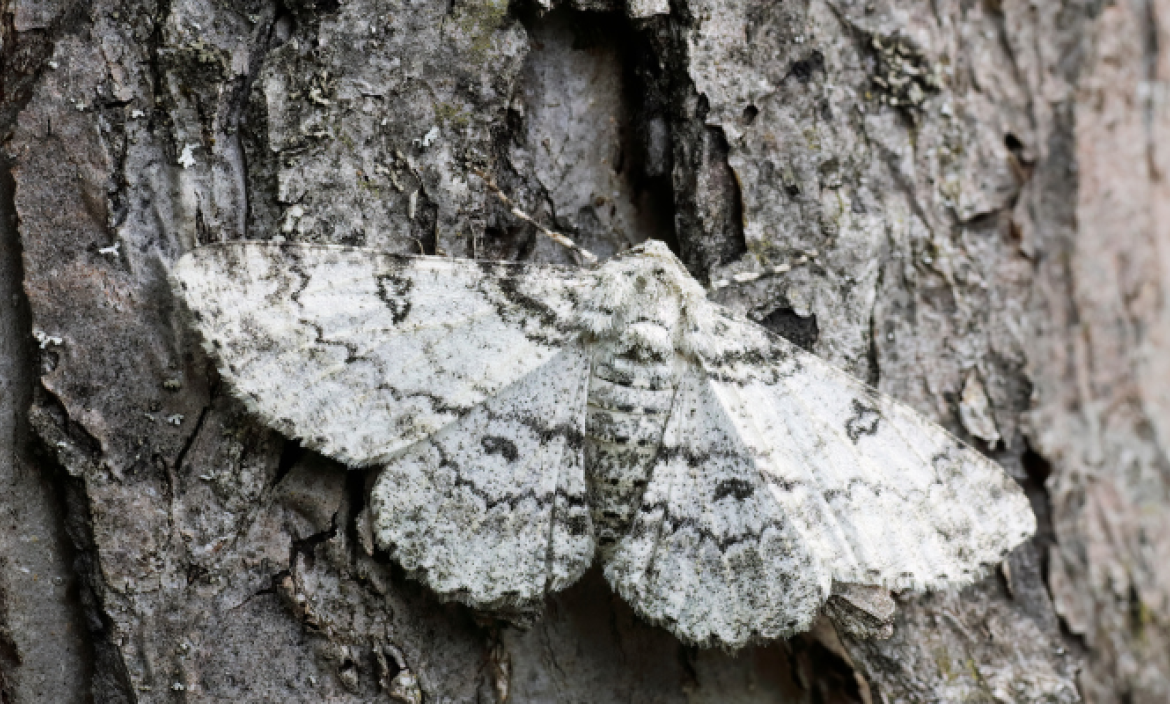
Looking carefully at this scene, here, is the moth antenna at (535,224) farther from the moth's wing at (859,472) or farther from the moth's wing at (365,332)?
the moth's wing at (859,472)

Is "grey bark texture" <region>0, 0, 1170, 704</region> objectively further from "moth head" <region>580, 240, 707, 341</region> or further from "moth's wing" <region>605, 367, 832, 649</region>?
"moth's wing" <region>605, 367, 832, 649</region>

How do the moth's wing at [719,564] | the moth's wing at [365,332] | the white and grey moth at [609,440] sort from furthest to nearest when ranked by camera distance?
the moth's wing at [719,564] → the white and grey moth at [609,440] → the moth's wing at [365,332]

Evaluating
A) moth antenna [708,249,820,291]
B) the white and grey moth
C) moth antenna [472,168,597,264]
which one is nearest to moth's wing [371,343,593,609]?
the white and grey moth

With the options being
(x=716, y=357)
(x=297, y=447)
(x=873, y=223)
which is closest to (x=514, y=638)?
(x=297, y=447)

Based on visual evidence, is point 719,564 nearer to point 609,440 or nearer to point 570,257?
point 609,440

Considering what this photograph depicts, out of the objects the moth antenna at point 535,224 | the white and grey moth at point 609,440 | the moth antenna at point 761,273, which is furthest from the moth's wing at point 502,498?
the moth antenna at point 761,273

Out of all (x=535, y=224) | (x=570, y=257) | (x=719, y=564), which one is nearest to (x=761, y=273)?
(x=570, y=257)
